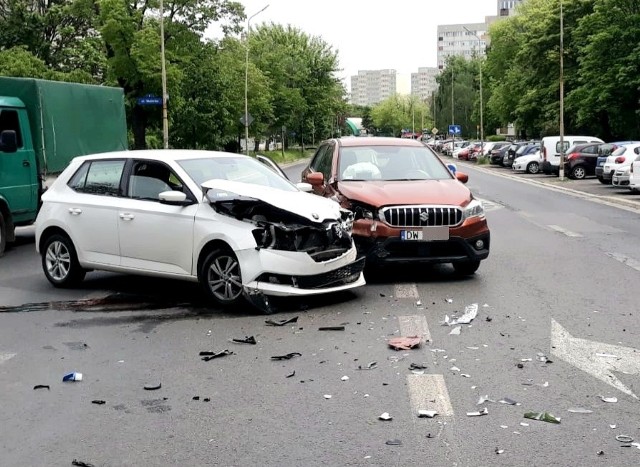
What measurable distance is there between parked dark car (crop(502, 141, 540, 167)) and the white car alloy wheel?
3975 centimetres

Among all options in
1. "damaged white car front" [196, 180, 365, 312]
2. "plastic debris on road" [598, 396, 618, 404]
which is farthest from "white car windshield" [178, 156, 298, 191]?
"plastic debris on road" [598, 396, 618, 404]

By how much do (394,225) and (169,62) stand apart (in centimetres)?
3271

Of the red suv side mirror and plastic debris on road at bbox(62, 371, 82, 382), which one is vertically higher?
the red suv side mirror

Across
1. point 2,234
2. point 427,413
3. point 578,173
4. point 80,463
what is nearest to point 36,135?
point 2,234

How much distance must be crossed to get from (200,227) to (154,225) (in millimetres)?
679

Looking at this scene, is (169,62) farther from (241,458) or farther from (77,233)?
(241,458)

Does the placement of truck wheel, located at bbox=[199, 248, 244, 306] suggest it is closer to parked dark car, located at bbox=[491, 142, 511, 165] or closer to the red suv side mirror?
the red suv side mirror

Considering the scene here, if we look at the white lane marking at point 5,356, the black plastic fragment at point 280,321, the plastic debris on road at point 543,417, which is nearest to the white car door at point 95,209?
the black plastic fragment at point 280,321

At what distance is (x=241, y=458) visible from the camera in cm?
435

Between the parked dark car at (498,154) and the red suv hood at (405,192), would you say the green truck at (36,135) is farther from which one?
the parked dark car at (498,154)

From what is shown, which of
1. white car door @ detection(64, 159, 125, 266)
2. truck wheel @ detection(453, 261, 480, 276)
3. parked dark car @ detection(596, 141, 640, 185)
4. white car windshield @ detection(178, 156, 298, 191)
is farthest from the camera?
parked dark car @ detection(596, 141, 640, 185)

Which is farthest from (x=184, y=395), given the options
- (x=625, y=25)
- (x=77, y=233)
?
(x=625, y=25)

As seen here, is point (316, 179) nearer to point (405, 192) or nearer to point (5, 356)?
point (405, 192)

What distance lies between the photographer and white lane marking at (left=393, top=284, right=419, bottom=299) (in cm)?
897
